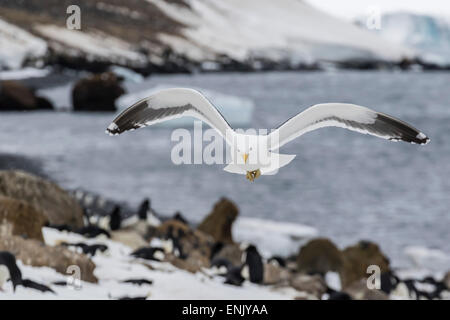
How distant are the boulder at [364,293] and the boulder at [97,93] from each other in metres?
34.9

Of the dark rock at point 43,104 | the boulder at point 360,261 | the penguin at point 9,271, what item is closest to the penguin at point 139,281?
the penguin at point 9,271

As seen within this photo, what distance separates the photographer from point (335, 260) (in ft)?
45.6

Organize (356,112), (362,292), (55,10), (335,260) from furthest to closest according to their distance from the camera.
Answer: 1. (55,10)
2. (335,260)
3. (362,292)
4. (356,112)

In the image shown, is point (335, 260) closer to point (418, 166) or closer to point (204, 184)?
point (204, 184)

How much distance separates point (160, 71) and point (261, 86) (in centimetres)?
1302

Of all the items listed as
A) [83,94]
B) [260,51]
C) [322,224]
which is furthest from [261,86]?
[322,224]

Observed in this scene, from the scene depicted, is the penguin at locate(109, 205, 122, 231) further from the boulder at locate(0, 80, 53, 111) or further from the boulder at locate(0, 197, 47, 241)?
the boulder at locate(0, 80, 53, 111)

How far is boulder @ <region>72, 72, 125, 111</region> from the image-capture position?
44594mm

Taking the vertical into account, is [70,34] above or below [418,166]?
above

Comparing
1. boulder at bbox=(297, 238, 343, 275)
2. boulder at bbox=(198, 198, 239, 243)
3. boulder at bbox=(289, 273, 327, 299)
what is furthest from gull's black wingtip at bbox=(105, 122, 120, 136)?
boulder at bbox=(198, 198, 239, 243)

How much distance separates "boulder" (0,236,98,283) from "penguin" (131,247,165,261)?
148 centimetres

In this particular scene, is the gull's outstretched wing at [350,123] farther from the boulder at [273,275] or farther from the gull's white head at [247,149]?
the boulder at [273,275]

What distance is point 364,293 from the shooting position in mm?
10672

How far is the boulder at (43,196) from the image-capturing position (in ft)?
34.5
